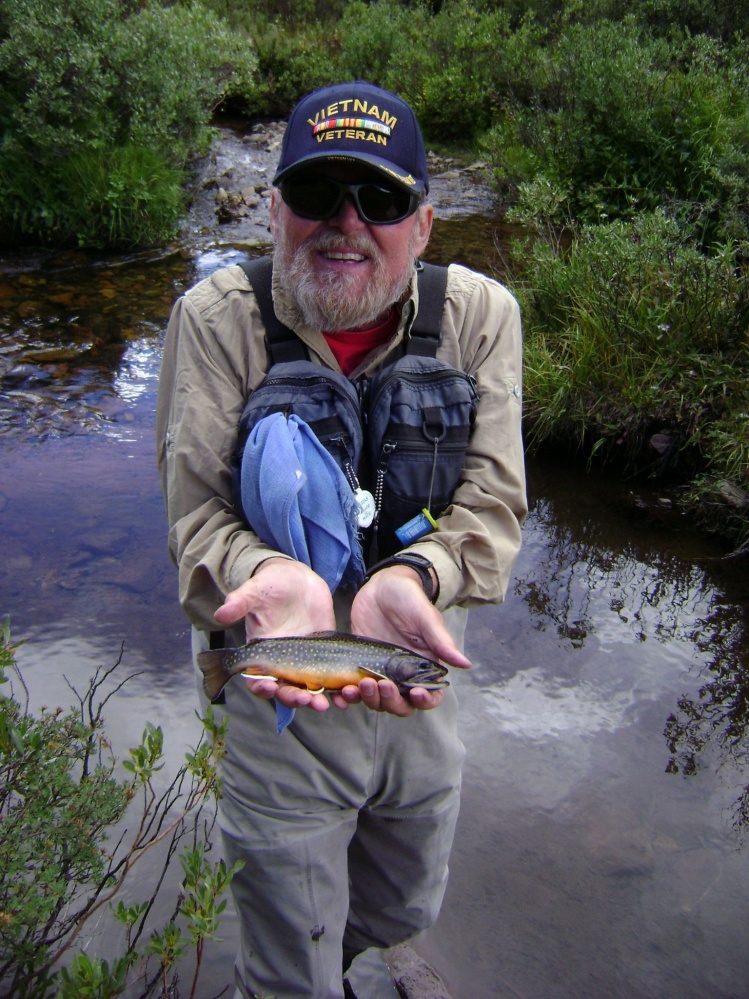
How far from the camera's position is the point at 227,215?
1209 cm

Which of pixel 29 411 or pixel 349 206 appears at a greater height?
pixel 349 206

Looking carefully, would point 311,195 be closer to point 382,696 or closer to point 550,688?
point 382,696

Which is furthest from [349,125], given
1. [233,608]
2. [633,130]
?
[633,130]

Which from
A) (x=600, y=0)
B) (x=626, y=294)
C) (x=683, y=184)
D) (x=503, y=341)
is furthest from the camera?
(x=600, y=0)

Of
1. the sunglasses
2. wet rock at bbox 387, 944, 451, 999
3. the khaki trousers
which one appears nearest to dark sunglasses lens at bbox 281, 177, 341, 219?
the sunglasses

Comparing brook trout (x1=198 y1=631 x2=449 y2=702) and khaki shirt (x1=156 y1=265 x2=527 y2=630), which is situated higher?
khaki shirt (x1=156 y1=265 x2=527 y2=630)

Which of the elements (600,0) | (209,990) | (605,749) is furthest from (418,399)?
(600,0)

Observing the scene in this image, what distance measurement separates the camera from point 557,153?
11.2 meters

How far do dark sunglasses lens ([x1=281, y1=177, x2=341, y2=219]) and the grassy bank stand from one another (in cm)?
422

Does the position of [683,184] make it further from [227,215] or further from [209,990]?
[209,990]

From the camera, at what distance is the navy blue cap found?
2549 millimetres

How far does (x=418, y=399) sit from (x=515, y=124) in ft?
37.5

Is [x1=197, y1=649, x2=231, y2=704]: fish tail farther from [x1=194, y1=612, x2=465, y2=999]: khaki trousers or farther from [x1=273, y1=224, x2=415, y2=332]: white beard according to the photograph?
[x1=273, y1=224, x2=415, y2=332]: white beard

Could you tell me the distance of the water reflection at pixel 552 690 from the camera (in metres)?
3.66
